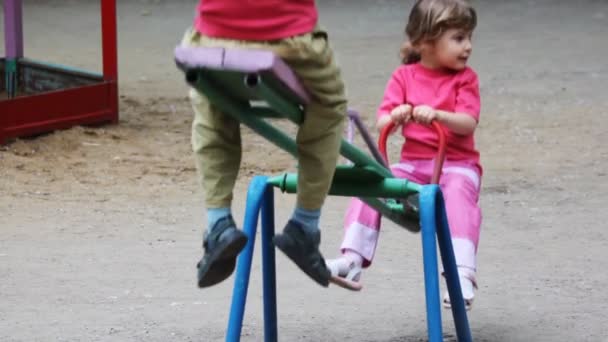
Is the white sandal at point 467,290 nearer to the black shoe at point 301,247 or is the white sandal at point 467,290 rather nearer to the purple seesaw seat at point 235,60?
the black shoe at point 301,247

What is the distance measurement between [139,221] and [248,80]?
9.32ft

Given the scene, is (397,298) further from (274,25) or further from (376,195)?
(274,25)

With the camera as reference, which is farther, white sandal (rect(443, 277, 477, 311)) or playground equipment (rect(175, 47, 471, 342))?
white sandal (rect(443, 277, 477, 311))

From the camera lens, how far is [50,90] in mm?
7453

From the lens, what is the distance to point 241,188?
5859 millimetres

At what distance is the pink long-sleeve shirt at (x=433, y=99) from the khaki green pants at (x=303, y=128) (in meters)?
0.83

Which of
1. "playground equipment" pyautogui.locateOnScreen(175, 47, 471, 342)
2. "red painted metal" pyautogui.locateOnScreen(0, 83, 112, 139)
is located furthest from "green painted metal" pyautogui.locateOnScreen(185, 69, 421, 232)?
"red painted metal" pyautogui.locateOnScreen(0, 83, 112, 139)

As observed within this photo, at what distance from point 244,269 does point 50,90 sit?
4.39 m

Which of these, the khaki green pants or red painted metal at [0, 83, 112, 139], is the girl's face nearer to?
the khaki green pants

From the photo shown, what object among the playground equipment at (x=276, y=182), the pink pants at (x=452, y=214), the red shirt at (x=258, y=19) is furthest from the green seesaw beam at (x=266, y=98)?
the pink pants at (x=452, y=214)

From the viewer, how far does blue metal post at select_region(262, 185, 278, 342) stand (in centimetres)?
348

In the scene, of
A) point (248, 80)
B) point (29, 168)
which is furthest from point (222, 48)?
point (29, 168)

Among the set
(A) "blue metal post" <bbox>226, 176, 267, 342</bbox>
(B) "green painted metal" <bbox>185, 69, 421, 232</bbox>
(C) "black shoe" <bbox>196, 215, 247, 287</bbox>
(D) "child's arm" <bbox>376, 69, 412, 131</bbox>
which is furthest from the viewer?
(D) "child's arm" <bbox>376, 69, 412, 131</bbox>

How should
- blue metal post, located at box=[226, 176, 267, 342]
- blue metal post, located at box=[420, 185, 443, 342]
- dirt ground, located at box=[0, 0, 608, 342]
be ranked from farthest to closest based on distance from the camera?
dirt ground, located at box=[0, 0, 608, 342]
blue metal post, located at box=[226, 176, 267, 342]
blue metal post, located at box=[420, 185, 443, 342]
